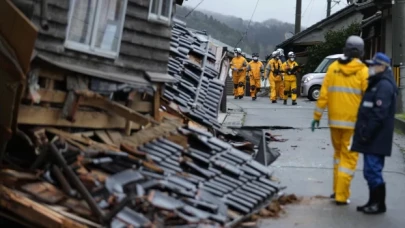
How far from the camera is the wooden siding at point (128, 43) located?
26.3 ft

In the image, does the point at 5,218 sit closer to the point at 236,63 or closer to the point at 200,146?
the point at 200,146

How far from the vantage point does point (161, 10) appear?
388 inches

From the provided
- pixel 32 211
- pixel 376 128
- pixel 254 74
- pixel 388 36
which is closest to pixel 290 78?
pixel 254 74

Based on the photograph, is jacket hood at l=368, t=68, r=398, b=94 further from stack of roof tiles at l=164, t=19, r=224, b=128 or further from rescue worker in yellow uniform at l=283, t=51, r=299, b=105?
rescue worker in yellow uniform at l=283, t=51, r=299, b=105

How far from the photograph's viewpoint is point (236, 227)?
6977 mm

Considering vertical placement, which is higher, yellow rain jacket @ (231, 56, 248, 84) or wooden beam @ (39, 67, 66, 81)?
yellow rain jacket @ (231, 56, 248, 84)

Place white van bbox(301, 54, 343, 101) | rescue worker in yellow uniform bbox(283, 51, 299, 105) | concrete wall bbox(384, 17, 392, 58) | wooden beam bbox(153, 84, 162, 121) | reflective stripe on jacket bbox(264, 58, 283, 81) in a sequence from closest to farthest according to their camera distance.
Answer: wooden beam bbox(153, 84, 162, 121)
rescue worker in yellow uniform bbox(283, 51, 299, 105)
reflective stripe on jacket bbox(264, 58, 283, 81)
concrete wall bbox(384, 17, 392, 58)
white van bbox(301, 54, 343, 101)

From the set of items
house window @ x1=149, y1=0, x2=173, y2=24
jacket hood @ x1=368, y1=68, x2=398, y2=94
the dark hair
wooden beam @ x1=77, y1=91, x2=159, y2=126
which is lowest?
wooden beam @ x1=77, y1=91, x2=159, y2=126

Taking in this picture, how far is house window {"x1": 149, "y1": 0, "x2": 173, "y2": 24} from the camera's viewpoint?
31.6 feet

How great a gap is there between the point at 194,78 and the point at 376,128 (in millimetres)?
5252

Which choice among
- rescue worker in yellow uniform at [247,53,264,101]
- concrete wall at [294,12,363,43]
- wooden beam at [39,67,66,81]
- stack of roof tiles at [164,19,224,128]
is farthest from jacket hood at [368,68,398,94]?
concrete wall at [294,12,363,43]

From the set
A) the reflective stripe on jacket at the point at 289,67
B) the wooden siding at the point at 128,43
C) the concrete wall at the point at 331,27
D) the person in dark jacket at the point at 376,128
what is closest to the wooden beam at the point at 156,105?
the wooden siding at the point at 128,43

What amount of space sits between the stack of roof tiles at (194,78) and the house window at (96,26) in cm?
185

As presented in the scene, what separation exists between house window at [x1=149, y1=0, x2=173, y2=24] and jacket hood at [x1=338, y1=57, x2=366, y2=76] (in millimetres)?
2891
